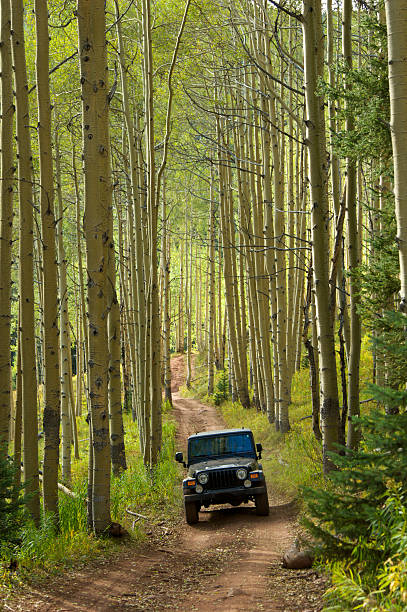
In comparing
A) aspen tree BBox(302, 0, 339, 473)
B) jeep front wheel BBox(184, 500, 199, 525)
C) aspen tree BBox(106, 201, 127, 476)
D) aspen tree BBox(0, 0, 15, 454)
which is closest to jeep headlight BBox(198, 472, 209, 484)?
jeep front wheel BBox(184, 500, 199, 525)

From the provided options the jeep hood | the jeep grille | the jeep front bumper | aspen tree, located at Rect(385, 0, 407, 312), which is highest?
aspen tree, located at Rect(385, 0, 407, 312)

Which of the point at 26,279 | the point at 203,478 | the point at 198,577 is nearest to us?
the point at 198,577

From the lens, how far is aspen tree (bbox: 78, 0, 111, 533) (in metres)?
7.45

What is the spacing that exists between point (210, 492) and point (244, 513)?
97 centimetres

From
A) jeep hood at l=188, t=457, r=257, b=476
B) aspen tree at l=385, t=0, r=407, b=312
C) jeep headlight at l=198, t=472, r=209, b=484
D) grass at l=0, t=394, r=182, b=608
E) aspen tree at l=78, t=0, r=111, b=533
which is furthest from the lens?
jeep hood at l=188, t=457, r=257, b=476

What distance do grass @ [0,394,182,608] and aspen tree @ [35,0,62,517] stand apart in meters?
0.57

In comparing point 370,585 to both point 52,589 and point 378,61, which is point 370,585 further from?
point 378,61

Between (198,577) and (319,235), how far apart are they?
458 centimetres

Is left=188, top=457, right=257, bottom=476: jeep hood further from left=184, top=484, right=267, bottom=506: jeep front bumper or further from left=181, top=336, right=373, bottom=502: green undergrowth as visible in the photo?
left=181, top=336, right=373, bottom=502: green undergrowth

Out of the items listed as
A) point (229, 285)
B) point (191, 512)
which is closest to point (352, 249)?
point (191, 512)

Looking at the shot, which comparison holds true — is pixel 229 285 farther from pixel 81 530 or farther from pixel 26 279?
pixel 81 530

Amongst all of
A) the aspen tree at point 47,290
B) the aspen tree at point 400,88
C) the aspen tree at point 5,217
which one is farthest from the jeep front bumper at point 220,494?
the aspen tree at point 400,88

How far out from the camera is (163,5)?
48.5ft

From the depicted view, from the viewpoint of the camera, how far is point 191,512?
30.1 ft
